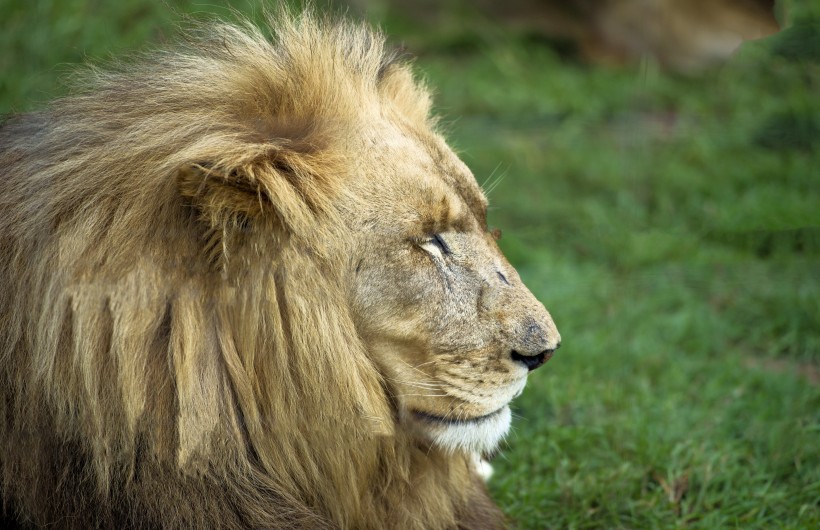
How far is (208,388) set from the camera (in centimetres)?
184

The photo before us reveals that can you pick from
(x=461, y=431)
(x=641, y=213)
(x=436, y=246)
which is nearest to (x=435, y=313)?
(x=436, y=246)

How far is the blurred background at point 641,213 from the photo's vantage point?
2689 millimetres

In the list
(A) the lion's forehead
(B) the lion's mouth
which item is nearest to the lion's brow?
(A) the lion's forehead

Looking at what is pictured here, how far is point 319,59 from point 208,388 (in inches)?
30.0

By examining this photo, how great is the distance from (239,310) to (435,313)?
0.39 m

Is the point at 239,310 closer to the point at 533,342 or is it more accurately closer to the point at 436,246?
the point at 436,246

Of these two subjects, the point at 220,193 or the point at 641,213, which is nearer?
the point at 220,193

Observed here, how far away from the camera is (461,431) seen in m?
1.99

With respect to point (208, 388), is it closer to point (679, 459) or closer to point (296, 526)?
point (296, 526)

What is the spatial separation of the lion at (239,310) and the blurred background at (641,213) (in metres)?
0.47

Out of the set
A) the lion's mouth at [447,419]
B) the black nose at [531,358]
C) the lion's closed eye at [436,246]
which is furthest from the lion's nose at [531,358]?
the lion's closed eye at [436,246]

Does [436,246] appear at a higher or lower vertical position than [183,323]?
higher

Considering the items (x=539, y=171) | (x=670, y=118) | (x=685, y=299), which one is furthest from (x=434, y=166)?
(x=670, y=118)

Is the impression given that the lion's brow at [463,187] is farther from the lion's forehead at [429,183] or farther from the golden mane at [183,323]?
the golden mane at [183,323]
